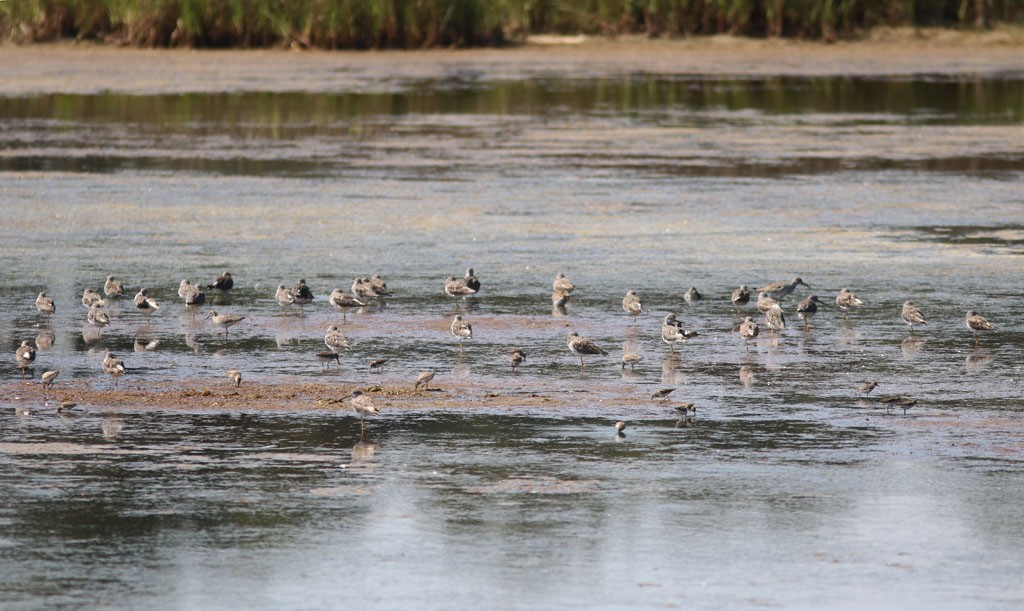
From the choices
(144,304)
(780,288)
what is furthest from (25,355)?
(780,288)

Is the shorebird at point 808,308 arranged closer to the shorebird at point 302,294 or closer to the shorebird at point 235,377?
the shorebird at point 302,294

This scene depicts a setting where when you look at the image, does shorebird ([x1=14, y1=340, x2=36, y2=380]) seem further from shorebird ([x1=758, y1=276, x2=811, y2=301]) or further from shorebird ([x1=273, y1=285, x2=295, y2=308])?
shorebird ([x1=758, y1=276, x2=811, y2=301])

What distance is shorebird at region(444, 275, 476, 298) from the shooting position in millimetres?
15641

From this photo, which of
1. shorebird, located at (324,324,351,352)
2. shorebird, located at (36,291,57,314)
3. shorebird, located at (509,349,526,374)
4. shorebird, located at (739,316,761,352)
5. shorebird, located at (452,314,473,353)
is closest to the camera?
shorebird, located at (509,349,526,374)

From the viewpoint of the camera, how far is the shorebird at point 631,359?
1312 centimetres

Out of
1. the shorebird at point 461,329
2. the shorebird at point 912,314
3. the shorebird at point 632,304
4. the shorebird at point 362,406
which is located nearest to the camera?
the shorebird at point 362,406

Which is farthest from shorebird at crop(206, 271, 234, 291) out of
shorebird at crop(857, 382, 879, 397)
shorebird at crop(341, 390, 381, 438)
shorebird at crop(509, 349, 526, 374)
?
shorebird at crop(857, 382, 879, 397)

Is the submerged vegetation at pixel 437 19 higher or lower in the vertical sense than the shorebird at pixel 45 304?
higher

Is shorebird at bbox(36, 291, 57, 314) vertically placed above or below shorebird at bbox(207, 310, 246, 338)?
above

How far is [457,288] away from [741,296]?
8.17ft

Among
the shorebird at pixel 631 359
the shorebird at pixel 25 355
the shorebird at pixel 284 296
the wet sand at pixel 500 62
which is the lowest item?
the shorebird at pixel 631 359

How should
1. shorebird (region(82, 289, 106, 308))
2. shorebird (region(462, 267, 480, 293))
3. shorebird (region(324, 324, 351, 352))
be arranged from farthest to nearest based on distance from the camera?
1. shorebird (region(462, 267, 480, 293))
2. shorebird (region(82, 289, 106, 308))
3. shorebird (region(324, 324, 351, 352))

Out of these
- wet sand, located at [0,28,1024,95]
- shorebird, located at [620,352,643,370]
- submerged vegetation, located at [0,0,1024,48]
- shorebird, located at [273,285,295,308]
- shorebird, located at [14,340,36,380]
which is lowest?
shorebird, located at [620,352,643,370]

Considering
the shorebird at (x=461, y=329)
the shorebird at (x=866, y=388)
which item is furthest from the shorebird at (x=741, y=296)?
the shorebird at (x=866, y=388)
